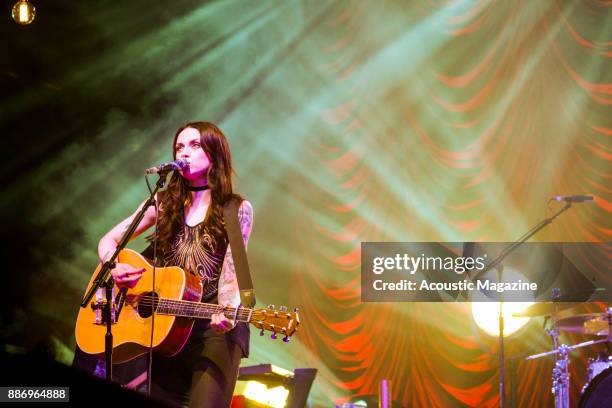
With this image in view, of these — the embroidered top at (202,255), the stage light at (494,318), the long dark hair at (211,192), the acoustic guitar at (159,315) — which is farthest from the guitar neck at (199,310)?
the stage light at (494,318)

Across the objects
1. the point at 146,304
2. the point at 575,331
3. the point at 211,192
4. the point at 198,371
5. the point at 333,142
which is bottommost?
the point at 198,371

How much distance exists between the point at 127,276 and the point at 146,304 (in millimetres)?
161

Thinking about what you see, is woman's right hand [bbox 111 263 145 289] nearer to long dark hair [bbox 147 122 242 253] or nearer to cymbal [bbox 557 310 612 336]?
long dark hair [bbox 147 122 242 253]

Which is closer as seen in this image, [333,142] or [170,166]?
[170,166]

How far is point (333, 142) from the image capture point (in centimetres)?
860

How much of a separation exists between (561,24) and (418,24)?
1.55m

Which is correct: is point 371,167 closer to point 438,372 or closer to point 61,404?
point 438,372

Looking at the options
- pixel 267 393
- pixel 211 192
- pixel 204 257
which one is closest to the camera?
pixel 204 257

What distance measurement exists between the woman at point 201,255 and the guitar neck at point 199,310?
0.06 meters

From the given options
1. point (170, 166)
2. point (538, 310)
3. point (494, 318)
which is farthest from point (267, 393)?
point (494, 318)

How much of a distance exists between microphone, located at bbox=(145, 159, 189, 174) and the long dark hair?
13 centimetres

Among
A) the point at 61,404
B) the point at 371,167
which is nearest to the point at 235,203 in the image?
the point at 61,404

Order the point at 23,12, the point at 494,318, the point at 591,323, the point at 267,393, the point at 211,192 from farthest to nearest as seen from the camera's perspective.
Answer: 1. the point at 494,318
2. the point at 23,12
3. the point at 591,323
4. the point at 267,393
5. the point at 211,192

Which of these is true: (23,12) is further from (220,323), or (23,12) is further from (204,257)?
(220,323)
